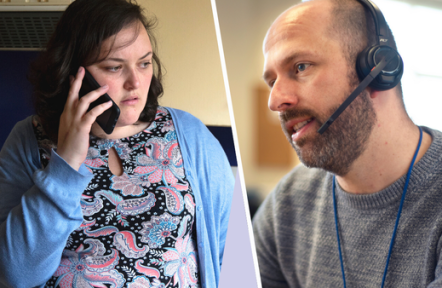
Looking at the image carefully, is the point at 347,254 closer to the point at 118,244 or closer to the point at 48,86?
the point at 118,244

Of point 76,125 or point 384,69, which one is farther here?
point 76,125

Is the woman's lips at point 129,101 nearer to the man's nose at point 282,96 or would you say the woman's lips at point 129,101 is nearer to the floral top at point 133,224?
the floral top at point 133,224

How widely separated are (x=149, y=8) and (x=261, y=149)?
645mm

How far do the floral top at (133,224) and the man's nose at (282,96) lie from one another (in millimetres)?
375

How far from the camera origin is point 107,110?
0.66m

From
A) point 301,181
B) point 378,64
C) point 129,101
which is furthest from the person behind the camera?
point 129,101

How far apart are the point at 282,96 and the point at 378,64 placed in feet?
0.39

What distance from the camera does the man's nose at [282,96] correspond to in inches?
15.6

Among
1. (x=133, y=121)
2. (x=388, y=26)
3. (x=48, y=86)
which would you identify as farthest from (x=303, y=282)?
(x=48, y=86)

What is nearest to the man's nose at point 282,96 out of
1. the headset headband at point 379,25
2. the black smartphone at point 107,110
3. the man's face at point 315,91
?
the man's face at point 315,91

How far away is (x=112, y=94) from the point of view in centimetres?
68

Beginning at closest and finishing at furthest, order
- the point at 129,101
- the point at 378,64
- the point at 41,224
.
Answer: the point at 378,64, the point at 41,224, the point at 129,101

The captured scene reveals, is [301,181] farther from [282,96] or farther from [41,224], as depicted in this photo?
[41,224]

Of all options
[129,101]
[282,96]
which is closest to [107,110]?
[129,101]
